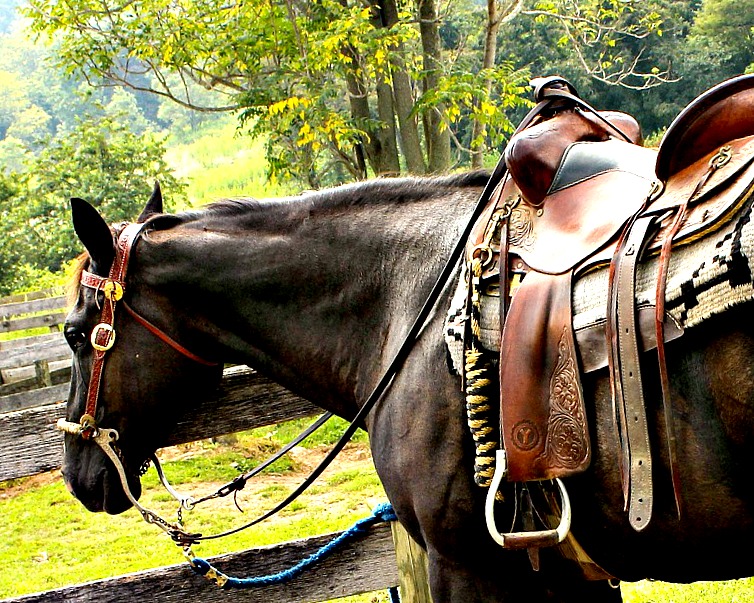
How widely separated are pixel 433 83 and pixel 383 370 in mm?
6327

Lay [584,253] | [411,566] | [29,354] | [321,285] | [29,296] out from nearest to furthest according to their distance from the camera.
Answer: [584,253], [321,285], [411,566], [29,354], [29,296]

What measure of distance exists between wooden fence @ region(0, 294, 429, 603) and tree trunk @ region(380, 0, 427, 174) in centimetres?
540

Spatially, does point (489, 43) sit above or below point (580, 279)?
above

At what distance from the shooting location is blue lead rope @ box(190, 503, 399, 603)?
2.62 metres

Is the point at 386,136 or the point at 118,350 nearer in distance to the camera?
the point at 118,350

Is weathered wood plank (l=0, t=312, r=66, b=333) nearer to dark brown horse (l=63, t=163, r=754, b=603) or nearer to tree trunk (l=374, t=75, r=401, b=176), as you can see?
tree trunk (l=374, t=75, r=401, b=176)

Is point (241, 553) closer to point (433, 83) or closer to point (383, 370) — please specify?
point (383, 370)

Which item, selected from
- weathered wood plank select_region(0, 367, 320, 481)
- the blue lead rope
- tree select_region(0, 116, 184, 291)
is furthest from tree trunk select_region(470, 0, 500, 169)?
tree select_region(0, 116, 184, 291)

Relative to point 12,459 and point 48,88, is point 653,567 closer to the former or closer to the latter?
point 12,459

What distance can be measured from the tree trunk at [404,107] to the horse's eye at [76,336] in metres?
5.82

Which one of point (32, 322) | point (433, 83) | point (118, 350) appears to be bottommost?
point (32, 322)

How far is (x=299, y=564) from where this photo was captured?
2.76m

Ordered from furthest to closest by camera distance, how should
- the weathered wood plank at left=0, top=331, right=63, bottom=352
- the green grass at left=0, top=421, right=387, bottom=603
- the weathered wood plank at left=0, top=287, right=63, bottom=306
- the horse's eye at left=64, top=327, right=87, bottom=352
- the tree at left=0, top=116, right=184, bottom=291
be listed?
the tree at left=0, top=116, right=184, bottom=291 → the weathered wood plank at left=0, top=287, right=63, bottom=306 → the weathered wood plank at left=0, top=331, right=63, bottom=352 → the green grass at left=0, top=421, right=387, bottom=603 → the horse's eye at left=64, top=327, right=87, bottom=352

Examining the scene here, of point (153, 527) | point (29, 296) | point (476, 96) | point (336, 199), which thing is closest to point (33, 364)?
point (153, 527)
